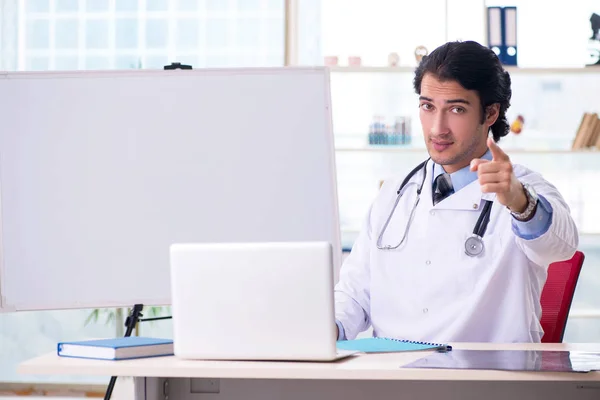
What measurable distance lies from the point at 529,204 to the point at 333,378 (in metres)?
0.63

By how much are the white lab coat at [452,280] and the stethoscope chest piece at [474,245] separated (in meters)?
0.02

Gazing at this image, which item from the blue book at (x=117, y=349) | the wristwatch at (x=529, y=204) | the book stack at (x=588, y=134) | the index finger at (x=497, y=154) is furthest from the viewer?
the book stack at (x=588, y=134)

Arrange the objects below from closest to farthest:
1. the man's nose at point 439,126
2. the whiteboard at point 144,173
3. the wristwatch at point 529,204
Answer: the wristwatch at point 529,204, the man's nose at point 439,126, the whiteboard at point 144,173

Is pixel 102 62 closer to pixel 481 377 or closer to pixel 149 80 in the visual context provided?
pixel 149 80

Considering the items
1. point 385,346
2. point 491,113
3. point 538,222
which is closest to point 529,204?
point 538,222

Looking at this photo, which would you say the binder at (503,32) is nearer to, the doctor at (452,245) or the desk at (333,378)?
the doctor at (452,245)

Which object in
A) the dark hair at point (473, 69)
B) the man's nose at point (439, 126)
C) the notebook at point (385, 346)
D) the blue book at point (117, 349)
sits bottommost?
the notebook at point (385, 346)

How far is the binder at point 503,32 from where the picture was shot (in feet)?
13.7

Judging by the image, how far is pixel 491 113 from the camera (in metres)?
2.24

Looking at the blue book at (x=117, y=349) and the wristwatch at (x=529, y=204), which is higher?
the wristwatch at (x=529, y=204)

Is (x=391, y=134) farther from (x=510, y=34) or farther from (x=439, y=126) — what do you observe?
(x=439, y=126)

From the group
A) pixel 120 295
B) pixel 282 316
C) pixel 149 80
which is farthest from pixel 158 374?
pixel 149 80

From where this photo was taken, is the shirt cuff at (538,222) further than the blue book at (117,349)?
Yes

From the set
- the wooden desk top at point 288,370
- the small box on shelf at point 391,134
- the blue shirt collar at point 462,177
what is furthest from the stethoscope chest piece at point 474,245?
the small box on shelf at point 391,134
